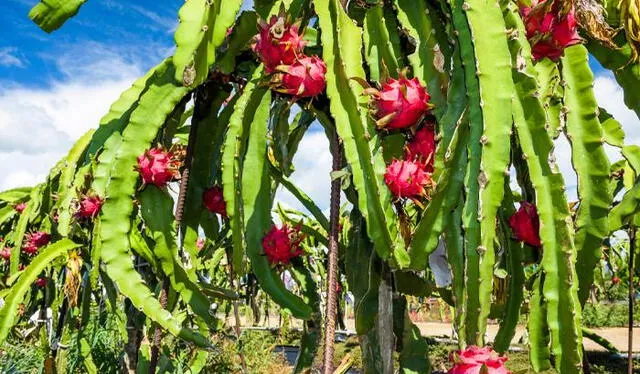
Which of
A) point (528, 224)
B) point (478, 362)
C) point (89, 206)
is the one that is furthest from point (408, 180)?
point (89, 206)

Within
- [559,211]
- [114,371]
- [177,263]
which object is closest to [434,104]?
[559,211]

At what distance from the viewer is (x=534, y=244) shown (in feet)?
3.63

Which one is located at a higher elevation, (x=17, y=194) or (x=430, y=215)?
(x=17, y=194)

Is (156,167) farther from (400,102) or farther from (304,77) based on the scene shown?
(400,102)

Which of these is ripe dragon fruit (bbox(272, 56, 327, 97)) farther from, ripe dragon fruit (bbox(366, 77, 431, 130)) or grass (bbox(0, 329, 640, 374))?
grass (bbox(0, 329, 640, 374))

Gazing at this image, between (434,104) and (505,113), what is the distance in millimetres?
195

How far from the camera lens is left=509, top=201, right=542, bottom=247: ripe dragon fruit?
109cm

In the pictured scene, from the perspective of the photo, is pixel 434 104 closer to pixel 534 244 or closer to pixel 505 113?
pixel 505 113

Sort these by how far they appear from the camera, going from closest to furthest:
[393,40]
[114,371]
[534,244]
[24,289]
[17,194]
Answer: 1. [534,244]
2. [393,40]
3. [24,289]
4. [17,194]
5. [114,371]

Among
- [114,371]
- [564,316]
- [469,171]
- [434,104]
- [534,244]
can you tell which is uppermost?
[434,104]

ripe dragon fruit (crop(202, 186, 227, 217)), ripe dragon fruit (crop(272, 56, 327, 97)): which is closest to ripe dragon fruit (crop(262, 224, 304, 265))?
ripe dragon fruit (crop(202, 186, 227, 217))

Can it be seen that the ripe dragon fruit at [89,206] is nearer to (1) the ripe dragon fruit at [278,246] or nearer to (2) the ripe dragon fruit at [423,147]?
(1) the ripe dragon fruit at [278,246]

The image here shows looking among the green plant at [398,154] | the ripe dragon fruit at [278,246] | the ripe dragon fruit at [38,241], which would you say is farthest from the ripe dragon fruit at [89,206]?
the ripe dragon fruit at [38,241]

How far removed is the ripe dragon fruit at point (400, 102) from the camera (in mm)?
1108
